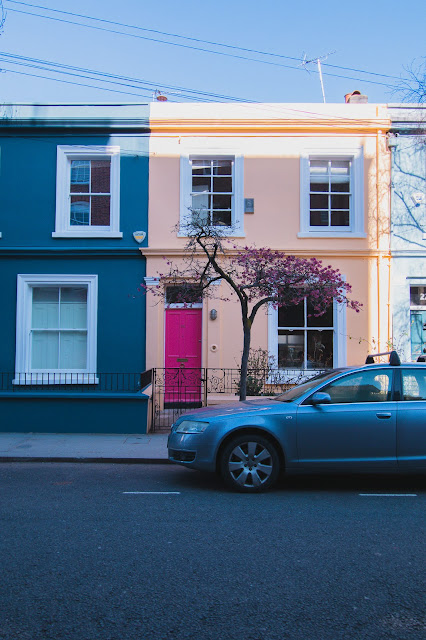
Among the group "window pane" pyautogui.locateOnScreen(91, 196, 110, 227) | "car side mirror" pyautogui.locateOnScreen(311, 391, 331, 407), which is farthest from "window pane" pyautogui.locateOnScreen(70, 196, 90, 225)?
"car side mirror" pyautogui.locateOnScreen(311, 391, 331, 407)

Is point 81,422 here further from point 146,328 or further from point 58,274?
point 58,274

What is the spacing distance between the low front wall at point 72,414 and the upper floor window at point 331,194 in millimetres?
5836

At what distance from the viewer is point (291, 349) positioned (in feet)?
43.4

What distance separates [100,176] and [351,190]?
6.06 metres

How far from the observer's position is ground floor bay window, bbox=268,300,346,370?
13172 millimetres

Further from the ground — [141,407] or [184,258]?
[184,258]

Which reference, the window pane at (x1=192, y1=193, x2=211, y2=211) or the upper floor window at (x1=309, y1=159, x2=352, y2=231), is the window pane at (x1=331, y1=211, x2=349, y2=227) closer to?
the upper floor window at (x1=309, y1=159, x2=352, y2=231)

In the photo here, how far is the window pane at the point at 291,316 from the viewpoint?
13.2 m

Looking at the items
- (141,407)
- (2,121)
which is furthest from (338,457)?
(2,121)

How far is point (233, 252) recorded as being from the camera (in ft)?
42.7

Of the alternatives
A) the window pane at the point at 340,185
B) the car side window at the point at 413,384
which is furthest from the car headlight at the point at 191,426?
the window pane at the point at 340,185

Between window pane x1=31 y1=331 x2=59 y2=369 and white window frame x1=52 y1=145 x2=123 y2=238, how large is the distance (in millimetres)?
2464

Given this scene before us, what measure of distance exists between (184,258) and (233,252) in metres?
1.15

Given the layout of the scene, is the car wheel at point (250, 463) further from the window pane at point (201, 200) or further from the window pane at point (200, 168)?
the window pane at point (200, 168)
